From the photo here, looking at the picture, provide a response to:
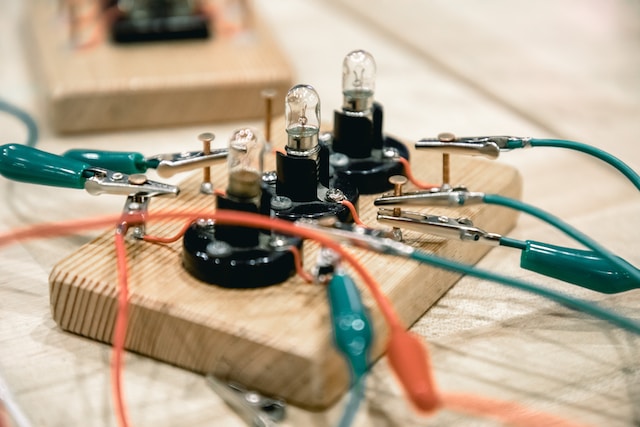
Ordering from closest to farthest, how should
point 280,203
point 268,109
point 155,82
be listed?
point 280,203, point 268,109, point 155,82

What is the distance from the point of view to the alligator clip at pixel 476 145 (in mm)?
604

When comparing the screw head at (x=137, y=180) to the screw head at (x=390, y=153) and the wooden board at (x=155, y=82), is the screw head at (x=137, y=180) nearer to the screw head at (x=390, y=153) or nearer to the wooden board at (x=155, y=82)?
the screw head at (x=390, y=153)

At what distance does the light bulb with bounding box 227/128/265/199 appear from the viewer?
20.9 inches

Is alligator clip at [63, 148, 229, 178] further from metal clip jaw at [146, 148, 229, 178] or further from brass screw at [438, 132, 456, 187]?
brass screw at [438, 132, 456, 187]

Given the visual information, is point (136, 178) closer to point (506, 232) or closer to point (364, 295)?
point (364, 295)

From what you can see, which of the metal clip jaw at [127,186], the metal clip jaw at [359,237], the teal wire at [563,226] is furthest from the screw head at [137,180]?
the teal wire at [563,226]

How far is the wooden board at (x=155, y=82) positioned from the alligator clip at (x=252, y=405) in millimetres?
406

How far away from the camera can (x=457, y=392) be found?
51 cm

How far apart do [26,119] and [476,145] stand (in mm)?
441

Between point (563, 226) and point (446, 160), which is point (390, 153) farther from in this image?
point (563, 226)

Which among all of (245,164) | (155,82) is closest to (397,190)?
(245,164)

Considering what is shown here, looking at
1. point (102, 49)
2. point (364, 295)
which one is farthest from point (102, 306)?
point (102, 49)

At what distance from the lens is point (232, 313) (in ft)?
1.65

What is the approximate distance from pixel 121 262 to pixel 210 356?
0.08m
